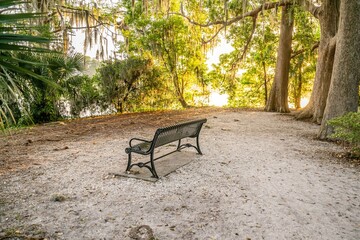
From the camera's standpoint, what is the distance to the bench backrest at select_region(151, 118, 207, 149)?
4.49 metres

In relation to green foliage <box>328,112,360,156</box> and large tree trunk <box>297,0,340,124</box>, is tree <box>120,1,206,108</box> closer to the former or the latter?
large tree trunk <box>297,0,340,124</box>

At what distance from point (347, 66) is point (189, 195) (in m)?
6.42

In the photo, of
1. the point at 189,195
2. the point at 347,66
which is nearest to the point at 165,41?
the point at 347,66

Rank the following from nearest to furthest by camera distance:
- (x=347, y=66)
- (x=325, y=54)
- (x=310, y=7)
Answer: (x=347, y=66), (x=325, y=54), (x=310, y=7)

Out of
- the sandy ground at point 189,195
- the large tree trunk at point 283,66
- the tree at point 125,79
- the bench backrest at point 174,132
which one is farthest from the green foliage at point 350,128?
the tree at point 125,79

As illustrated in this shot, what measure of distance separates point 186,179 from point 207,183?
0.38 metres

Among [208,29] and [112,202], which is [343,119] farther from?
[208,29]

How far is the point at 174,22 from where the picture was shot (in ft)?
51.8

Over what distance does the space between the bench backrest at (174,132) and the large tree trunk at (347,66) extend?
444 cm

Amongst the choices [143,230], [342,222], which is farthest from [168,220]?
[342,222]

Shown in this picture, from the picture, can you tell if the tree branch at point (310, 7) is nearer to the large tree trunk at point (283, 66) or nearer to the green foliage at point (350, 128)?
the large tree trunk at point (283, 66)

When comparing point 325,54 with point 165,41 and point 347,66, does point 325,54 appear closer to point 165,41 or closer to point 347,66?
point 347,66

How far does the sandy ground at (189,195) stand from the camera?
3123 millimetres

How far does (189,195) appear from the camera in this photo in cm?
404
